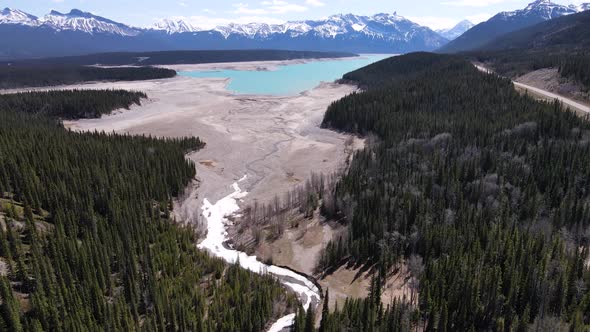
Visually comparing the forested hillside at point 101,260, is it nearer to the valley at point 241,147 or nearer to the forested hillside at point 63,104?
the valley at point 241,147

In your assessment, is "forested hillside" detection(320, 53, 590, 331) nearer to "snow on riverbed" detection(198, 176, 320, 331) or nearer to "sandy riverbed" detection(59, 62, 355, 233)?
"snow on riverbed" detection(198, 176, 320, 331)

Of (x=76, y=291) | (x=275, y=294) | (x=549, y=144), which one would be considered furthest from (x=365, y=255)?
(x=549, y=144)

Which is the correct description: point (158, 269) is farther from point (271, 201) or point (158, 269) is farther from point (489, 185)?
point (489, 185)

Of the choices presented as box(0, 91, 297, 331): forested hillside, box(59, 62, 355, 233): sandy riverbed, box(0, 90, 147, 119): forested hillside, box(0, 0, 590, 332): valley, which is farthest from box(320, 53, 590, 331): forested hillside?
box(0, 90, 147, 119): forested hillside

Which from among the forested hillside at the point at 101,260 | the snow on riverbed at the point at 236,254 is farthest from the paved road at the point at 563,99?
the forested hillside at the point at 101,260

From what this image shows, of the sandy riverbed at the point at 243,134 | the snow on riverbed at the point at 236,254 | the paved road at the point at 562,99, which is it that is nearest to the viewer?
the snow on riverbed at the point at 236,254

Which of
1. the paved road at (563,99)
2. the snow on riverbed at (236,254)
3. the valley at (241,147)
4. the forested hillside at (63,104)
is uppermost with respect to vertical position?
the paved road at (563,99)
